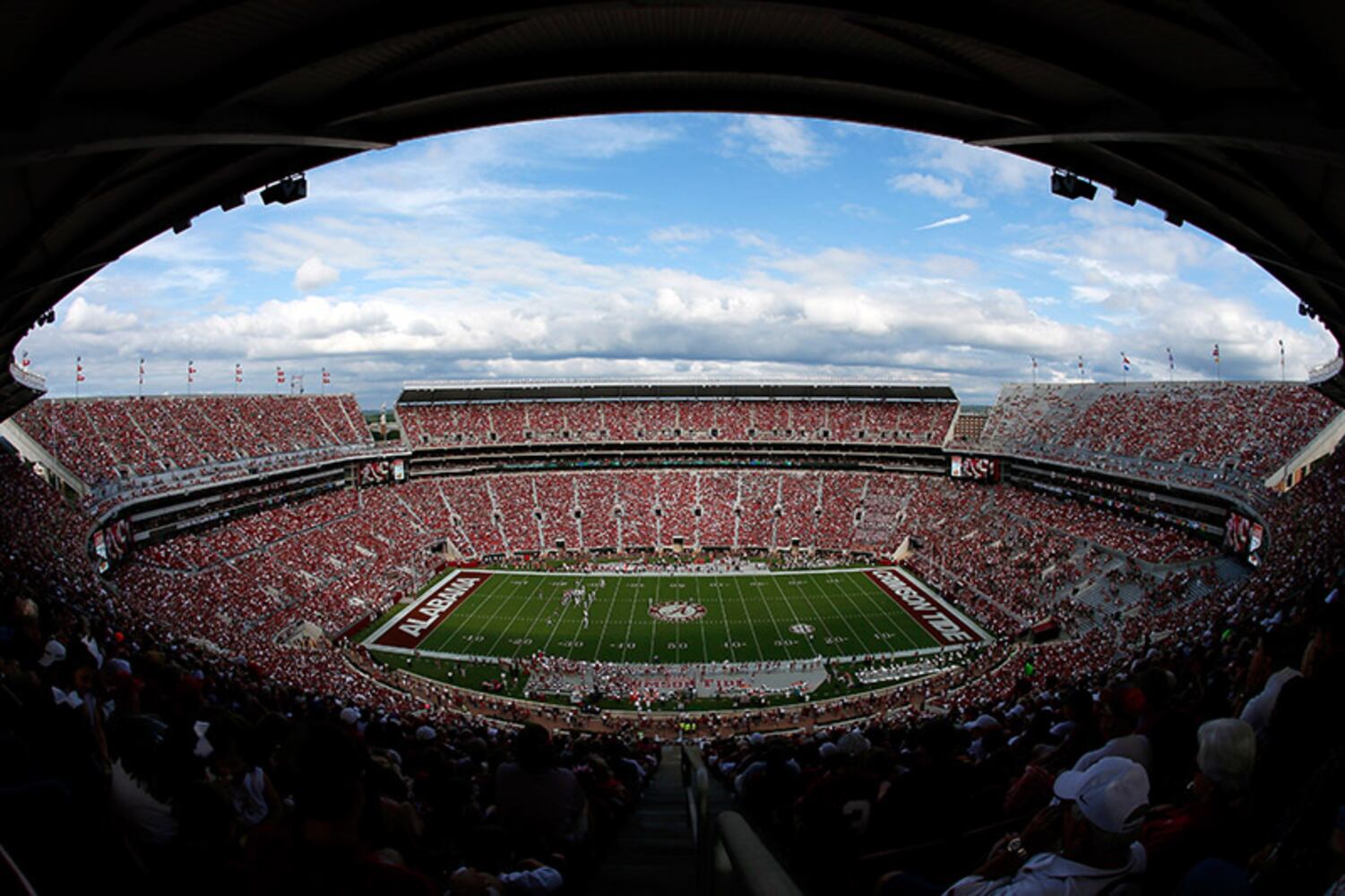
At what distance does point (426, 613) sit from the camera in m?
38.8

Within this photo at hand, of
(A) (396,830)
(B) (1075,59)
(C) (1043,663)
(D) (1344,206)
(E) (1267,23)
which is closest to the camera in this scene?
(A) (396,830)

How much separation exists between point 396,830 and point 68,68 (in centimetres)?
662

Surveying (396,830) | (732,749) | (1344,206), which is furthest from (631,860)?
(1344,206)

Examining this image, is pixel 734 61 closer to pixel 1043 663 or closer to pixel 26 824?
pixel 26 824

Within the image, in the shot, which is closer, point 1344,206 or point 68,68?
point 68,68

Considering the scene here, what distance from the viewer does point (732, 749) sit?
14055mm

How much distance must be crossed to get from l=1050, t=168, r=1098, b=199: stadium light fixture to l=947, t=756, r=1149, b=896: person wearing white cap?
38.0ft

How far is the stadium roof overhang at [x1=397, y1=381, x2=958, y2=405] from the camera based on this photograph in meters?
67.2

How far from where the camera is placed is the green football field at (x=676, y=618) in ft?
110

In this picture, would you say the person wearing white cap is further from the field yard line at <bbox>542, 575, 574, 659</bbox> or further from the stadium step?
the field yard line at <bbox>542, 575, 574, 659</bbox>

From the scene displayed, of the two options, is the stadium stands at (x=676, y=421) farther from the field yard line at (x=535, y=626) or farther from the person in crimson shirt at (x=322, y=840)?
the person in crimson shirt at (x=322, y=840)

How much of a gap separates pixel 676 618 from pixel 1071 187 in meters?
30.5

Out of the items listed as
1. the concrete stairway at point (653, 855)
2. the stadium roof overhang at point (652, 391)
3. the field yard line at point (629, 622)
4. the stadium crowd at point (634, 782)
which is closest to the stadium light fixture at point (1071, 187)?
the stadium crowd at point (634, 782)

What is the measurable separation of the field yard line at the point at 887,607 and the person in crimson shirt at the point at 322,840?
1310 inches
